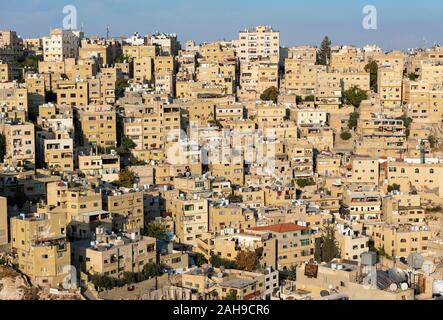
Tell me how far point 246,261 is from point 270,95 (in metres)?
10.8

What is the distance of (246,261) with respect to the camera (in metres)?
12.9

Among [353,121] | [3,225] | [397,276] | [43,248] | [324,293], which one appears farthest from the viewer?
[353,121]

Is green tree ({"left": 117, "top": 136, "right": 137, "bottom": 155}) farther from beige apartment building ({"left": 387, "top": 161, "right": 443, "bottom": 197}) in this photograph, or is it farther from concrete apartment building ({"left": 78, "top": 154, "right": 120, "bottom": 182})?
beige apartment building ({"left": 387, "top": 161, "right": 443, "bottom": 197})

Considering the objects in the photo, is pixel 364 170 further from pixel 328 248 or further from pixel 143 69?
pixel 143 69

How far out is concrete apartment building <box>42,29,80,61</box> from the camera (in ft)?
82.5

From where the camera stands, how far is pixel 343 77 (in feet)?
76.8

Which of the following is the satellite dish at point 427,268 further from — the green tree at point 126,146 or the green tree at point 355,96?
the green tree at point 355,96

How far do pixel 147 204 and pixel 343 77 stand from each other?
9492 mm

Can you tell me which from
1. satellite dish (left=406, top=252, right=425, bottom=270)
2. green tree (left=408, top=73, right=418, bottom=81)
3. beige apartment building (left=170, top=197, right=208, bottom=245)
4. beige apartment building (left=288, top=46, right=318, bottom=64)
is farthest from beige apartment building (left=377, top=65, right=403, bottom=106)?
satellite dish (left=406, top=252, right=425, bottom=270)

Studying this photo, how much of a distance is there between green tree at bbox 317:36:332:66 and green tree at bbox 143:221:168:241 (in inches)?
526

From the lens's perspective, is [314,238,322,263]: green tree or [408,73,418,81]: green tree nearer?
[314,238,322,263]: green tree

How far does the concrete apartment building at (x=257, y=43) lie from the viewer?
92.3 ft

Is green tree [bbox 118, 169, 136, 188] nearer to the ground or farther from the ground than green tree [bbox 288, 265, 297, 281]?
farther from the ground

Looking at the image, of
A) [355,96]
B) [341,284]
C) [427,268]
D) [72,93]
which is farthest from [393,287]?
[355,96]
